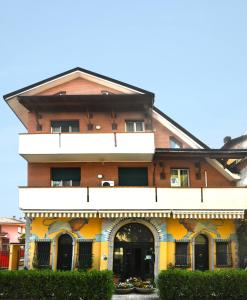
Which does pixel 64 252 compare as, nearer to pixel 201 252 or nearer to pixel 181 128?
pixel 201 252

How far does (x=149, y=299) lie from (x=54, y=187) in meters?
8.63

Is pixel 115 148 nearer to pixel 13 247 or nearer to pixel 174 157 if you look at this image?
pixel 174 157

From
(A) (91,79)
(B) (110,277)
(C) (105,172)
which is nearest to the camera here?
(B) (110,277)

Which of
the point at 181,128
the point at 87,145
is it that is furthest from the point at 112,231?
the point at 181,128

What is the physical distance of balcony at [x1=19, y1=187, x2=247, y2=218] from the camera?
82.3 ft

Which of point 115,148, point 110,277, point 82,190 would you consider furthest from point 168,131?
point 110,277

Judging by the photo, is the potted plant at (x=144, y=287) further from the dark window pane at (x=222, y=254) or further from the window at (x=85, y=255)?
the dark window pane at (x=222, y=254)

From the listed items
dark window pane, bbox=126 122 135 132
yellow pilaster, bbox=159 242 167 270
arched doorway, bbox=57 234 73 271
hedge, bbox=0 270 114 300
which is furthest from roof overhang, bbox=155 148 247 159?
hedge, bbox=0 270 114 300

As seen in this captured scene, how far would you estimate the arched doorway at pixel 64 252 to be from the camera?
2614 centimetres

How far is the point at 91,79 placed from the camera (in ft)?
95.7

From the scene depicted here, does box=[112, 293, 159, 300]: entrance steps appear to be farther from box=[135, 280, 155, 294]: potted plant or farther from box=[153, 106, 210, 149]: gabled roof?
box=[153, 106, 210, 149]: gabled roof

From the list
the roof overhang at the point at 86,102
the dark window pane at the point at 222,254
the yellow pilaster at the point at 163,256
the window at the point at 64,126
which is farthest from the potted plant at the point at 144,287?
the roof overhang at the point at 86,102

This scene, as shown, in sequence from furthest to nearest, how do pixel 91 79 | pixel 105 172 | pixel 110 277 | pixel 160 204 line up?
pixel 91 79 → pixel 105 172 → pixel 160 204 → pixel 110 277

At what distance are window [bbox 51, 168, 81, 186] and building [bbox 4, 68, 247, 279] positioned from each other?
64 millimetres
